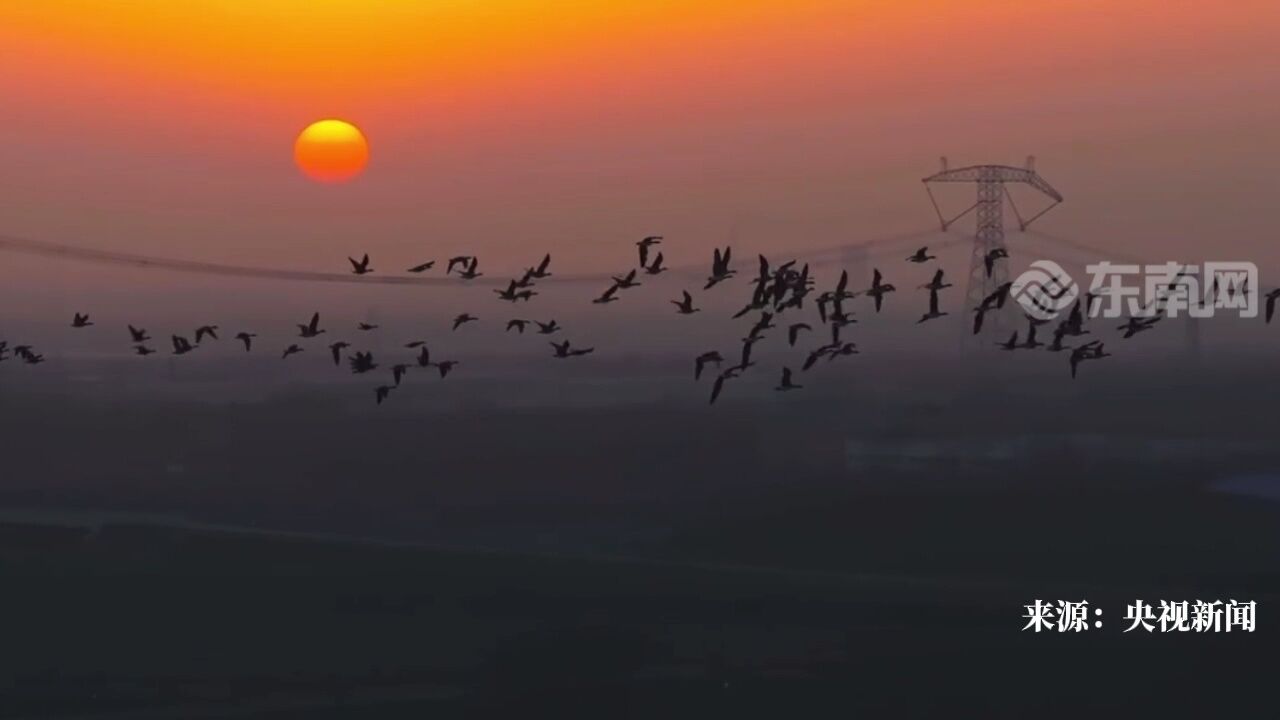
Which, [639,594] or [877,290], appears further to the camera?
[639,594]

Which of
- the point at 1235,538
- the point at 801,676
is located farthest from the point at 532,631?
the point at 1235,538

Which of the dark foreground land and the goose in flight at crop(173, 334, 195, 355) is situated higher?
the goose in flight at crop(173, 334, 195, 355)

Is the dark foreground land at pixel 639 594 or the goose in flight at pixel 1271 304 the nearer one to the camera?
the goose in flight at pixel 1271 304

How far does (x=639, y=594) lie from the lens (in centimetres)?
13988

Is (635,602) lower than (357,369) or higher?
Result: lower

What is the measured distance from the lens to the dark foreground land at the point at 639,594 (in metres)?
107

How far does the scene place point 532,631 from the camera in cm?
12656

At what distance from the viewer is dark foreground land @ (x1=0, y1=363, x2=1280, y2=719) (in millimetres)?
107062

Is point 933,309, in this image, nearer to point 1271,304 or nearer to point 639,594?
point 1271,304

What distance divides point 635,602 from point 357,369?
214ft

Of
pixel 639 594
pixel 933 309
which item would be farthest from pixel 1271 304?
pixel 639 594

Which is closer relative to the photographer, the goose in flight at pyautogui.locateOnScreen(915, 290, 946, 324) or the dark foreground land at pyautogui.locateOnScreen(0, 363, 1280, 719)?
the goose in flight at pyautogui.locateOnScreen(915, 290, 946, 324)

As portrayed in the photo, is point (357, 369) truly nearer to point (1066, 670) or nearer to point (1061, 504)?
point (1066, 670)

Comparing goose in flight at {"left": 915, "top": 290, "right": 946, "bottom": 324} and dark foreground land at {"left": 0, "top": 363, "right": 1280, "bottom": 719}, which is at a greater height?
goose in flight at {"left": 915, "top": 290, "right": 946, "bottom": 324}
